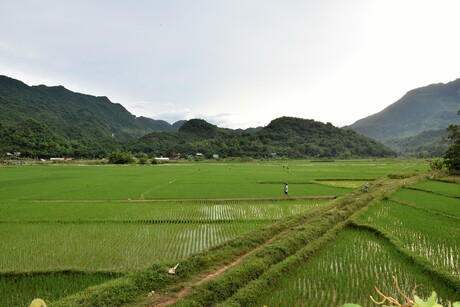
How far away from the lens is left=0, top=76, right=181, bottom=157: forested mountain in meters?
72.9

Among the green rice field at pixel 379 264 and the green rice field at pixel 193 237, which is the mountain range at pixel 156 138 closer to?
the green rice field at pixel 193 237

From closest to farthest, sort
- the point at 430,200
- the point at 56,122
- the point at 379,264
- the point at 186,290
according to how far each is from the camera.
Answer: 1. the point at 186,290
2. the point at 379,264
3. the point at 430,200
4. the point at 56,122

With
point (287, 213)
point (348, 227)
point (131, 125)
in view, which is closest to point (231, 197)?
point (287, 213)

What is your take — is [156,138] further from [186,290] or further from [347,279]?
[347,279]

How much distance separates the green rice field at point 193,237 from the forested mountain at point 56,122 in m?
63.9

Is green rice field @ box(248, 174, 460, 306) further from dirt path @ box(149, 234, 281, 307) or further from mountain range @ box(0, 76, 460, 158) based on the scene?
mountain range @ box(0, 76, 460, 158)

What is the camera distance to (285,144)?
99000 millimetres

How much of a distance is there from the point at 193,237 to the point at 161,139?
335 ft

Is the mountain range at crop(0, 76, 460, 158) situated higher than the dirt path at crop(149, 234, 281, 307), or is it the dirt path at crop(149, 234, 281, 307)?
the mountain range at crop(0, 76, 460, 158)

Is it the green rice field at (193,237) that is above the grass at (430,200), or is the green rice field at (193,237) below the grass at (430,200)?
below

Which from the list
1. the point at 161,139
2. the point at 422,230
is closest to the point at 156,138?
the point at 161,139

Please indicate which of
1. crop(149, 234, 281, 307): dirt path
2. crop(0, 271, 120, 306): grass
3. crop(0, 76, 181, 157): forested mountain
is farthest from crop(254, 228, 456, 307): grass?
crop(0, 76, 181, 157): forested mountain

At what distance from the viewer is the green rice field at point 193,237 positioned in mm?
6977

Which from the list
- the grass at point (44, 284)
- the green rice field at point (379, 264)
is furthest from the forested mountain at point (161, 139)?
the grass at point (44, 284)
